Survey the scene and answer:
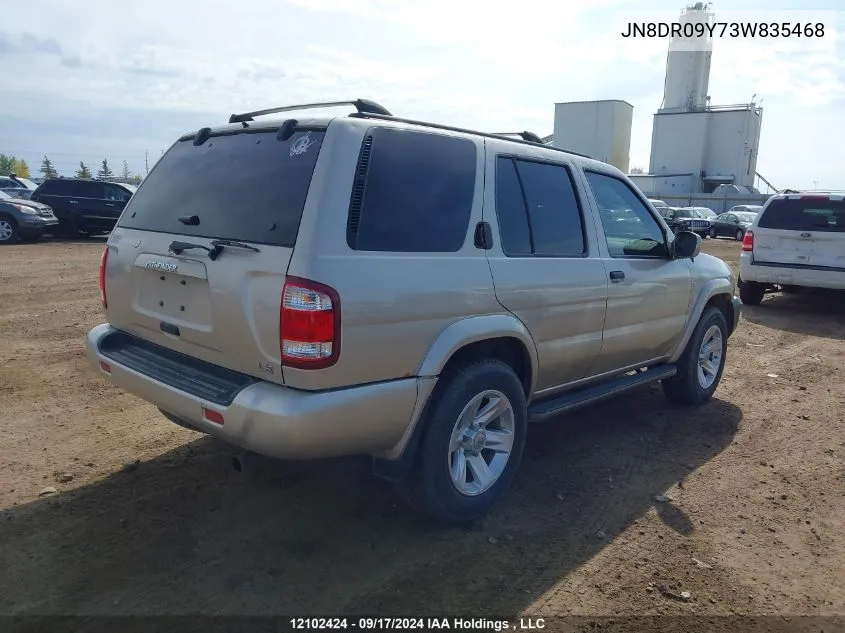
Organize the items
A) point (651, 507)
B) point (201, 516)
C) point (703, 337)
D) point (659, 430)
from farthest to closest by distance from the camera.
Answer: point (703, 337) → point (659, 430) → point (651, 507) → point (201, 516)

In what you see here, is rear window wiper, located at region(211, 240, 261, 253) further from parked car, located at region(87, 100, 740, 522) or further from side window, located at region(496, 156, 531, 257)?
side window, located at region(496, 156, 531, 257)

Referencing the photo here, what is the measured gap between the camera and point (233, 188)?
319 centimetres

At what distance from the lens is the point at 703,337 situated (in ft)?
17.6

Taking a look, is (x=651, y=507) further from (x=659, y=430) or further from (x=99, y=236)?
(x=99, y=236)

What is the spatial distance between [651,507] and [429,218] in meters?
2.13

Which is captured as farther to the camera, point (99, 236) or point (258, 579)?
point (99, 236)

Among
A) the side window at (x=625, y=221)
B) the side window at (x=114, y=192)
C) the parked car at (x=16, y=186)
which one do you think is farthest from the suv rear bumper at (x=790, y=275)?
the parked car at (x=16, y=186)

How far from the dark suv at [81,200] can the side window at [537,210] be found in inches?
660

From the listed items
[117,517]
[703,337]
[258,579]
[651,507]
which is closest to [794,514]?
[651,507]

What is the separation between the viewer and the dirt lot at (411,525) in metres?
2.85

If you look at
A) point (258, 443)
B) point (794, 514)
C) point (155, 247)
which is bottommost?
point (794, 514)

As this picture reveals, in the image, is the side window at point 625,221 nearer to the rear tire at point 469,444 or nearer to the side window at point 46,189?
the rear tire at point 469,444

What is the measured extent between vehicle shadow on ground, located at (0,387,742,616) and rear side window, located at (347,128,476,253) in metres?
1.16

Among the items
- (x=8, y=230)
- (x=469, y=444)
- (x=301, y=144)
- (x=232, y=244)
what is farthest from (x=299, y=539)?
(x=8, y=230)
